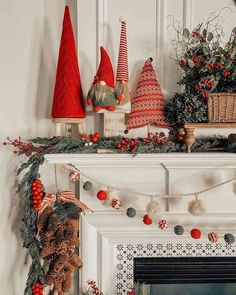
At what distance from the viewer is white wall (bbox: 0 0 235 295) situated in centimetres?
173

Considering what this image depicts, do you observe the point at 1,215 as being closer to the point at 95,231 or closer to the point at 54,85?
the point at 95,231

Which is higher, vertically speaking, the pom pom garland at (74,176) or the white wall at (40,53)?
the white wall at (40,53)

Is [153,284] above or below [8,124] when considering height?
below

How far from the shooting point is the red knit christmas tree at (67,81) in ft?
5.31

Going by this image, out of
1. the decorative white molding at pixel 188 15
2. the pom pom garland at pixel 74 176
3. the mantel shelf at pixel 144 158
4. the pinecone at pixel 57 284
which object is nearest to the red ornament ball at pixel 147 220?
the mantel shelf at pixel 144 158

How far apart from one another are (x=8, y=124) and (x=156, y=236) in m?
0.91

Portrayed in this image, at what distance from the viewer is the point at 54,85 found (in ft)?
5.80

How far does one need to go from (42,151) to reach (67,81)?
13.5 inches

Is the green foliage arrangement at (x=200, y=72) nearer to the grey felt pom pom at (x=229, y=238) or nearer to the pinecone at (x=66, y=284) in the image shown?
the grey felt pom pom at (x=229, y=238)

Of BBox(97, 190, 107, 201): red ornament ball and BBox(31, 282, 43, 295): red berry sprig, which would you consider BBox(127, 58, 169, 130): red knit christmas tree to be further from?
BBox(31, 282, 43, 295): red berry sprig

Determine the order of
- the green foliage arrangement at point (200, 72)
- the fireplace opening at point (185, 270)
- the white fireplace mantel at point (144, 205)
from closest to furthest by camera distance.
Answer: the green foliage arrangement at point (200, 72), the white fireplace mantel at point (144, 205), the fireplace opening at point (185, 270)

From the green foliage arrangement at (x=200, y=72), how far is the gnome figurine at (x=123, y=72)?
223mm

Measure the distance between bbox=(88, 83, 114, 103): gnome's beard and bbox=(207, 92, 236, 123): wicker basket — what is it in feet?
1.48

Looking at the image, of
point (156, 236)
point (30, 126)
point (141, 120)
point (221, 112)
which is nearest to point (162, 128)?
point (141, 120)
